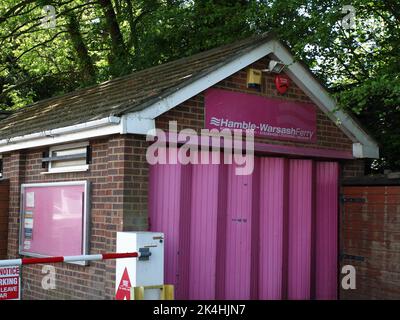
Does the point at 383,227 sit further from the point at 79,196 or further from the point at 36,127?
the point at 36,127

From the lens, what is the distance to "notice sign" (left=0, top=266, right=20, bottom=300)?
6.02 m

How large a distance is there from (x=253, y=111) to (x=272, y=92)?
528mm

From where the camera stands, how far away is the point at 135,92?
27.0 feet

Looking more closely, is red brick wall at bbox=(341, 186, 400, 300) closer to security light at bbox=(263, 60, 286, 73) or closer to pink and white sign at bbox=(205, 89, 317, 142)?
pink and white sign at bbox=(205, 89, 317, 142)

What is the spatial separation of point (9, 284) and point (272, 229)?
12.9 feet

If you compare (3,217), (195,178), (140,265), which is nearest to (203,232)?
(195,178)

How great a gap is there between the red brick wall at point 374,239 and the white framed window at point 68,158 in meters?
4.18

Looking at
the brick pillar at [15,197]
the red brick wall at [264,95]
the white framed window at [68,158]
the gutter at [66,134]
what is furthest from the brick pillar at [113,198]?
A: the brick pillar at [15,197]

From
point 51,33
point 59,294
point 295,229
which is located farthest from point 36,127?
point 51,33

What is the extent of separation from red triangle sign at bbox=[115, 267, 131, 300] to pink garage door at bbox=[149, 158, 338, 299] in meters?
0.90

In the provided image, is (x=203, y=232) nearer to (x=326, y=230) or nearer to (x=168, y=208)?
(x=168, y=208)

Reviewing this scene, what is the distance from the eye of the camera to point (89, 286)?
24.9 ft

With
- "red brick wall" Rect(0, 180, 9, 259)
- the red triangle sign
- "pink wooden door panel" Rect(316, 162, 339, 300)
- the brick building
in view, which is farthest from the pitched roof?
"pink wooden door panel" Rect(316, 162, 339, 300)

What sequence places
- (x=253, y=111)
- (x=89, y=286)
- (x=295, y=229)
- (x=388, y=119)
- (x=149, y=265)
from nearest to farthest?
(x=149, y=265), (x=89, y=286), (x=253, y=111), (x=295, y=229), (x=388, y=119)
